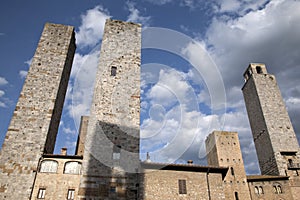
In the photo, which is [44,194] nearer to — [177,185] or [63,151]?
[63,151]

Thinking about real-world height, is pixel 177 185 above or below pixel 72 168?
below

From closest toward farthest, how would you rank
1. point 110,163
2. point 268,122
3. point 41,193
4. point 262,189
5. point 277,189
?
point 110,163 → point 41,193 → point 277,189 → point 262,189 → point 268,122

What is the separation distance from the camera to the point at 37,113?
1502 cm

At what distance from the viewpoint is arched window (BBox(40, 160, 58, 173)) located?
13500mm

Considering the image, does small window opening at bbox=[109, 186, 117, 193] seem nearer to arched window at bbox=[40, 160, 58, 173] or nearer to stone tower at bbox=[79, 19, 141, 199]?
stone tower at bbox=[79, 19, 141, 199]

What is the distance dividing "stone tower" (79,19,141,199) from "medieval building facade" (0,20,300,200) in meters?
0.05

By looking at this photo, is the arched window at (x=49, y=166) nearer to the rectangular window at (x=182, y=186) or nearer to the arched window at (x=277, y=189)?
the rectangular window at (x=182, y=186)

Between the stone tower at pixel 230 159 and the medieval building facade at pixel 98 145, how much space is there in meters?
2.12

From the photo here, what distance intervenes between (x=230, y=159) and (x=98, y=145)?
761 inches

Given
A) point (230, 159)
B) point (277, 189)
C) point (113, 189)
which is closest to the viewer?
point (113, 189)

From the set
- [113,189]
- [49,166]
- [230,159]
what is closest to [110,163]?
[113,189]

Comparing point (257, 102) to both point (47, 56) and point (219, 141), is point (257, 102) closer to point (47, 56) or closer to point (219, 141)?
point (219, 141)

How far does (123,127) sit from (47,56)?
8.79 metres

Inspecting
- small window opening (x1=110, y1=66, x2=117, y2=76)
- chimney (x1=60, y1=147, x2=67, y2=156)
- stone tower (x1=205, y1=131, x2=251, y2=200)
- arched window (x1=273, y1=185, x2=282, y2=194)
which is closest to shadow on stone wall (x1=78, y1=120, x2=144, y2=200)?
small window opening (x1=110, y1=66, x2=117, y2=76)
